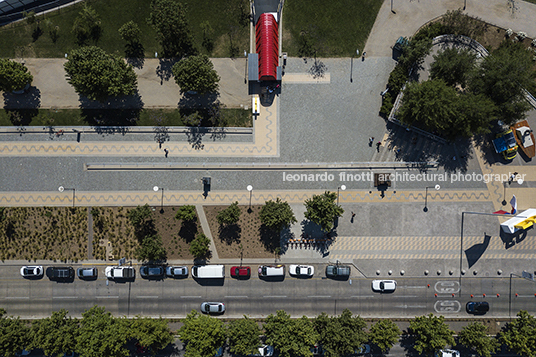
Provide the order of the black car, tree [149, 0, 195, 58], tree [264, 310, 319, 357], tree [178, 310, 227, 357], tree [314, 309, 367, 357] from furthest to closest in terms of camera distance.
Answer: the black car → tree [149, 0, 195, 58] → tree [314, 309, 367, 357] → tree [264, 310, 319, 357] → tree [178, 310, 227, 357]

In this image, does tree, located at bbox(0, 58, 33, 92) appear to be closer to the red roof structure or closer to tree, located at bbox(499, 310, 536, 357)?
the red roof structure

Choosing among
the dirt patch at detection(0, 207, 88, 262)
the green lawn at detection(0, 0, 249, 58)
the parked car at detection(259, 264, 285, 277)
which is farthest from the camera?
the green lawn at detection(0, 0, 249, 58)

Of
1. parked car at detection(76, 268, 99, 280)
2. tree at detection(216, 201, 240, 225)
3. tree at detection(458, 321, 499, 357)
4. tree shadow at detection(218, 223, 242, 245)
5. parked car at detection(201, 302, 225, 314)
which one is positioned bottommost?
tree at detection(458, 321, 499, 357)

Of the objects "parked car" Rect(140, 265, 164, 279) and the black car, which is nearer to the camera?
"parked car" Rect(140, 265, 164, 279)

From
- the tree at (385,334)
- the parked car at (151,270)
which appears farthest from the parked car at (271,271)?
the tree at (385,334)

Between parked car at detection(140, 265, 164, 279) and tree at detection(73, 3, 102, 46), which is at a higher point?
tree at detection(73, 3, 102, 46)

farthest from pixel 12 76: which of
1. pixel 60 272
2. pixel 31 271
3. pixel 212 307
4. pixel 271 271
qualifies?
pixel 271 271

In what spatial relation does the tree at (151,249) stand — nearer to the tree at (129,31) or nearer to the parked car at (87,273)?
the parked car at (87,273)

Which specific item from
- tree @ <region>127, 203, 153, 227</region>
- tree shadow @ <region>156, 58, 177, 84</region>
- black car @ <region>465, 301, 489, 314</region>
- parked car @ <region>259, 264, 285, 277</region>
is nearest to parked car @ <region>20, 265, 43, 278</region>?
tree @ <region>127, 203, 153, 227</region>
